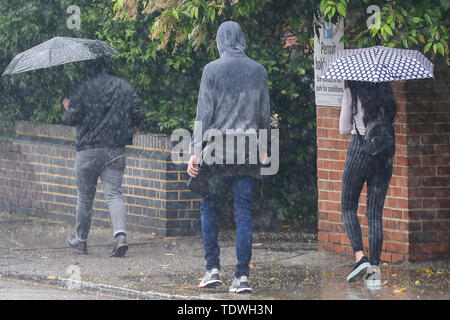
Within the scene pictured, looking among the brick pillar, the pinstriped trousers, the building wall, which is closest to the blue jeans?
the pinstriped trousers

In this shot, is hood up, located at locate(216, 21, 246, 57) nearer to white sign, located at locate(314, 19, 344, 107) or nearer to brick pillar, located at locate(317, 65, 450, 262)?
white sign, located at locate(314, 19, 344, 107)

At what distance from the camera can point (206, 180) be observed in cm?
840

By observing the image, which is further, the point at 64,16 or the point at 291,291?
the point at 64,16

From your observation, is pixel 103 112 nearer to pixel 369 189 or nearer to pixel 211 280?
pixel 211 280

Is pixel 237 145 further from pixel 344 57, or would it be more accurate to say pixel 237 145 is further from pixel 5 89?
pixel 5 89

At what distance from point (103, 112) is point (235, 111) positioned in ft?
7.96

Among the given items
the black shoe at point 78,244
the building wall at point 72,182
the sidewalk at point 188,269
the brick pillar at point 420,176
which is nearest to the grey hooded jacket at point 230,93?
the sidewalk at point 188,269

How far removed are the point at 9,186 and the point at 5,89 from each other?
1.31m

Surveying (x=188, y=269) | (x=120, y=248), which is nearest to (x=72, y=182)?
(x=120, y=248)

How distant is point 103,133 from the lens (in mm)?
10469

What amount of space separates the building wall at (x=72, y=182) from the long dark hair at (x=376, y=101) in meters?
3.35

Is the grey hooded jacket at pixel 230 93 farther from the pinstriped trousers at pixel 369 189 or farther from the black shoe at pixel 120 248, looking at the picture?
the black shoe at pixel 120 248

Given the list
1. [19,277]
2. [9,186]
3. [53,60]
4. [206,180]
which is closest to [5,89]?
[9,186]

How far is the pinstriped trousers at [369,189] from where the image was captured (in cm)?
877
